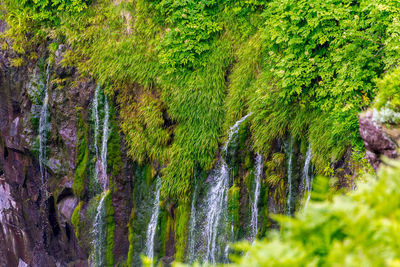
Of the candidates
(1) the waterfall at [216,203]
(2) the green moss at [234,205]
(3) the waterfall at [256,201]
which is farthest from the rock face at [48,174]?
(3) the waterfall at [256,201]

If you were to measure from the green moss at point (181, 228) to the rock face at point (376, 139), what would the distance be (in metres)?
4.70

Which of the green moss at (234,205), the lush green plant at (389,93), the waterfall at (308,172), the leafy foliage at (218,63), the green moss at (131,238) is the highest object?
the leafy foliage at (218,63)

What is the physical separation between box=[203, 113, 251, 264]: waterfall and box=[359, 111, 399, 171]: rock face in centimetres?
337

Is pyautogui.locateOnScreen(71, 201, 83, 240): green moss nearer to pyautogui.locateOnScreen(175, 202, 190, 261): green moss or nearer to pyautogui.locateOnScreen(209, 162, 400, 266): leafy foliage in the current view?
pyautogui.locateOnScreen(175, 202, 190, 261): green moss

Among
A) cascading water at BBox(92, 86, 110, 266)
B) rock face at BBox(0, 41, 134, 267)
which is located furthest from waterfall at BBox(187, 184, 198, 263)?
cascading water at BBox(92, 86, 110, 266)

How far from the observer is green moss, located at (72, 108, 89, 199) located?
10.2 m

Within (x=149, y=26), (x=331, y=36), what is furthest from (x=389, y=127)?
(x=149, y=26)

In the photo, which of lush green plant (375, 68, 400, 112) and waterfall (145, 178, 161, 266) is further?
waterfall (145, 178, 161, 266)

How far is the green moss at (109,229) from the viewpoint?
32.6 ft

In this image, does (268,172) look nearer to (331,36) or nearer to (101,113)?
(331,36)

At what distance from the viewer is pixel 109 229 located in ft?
33.0

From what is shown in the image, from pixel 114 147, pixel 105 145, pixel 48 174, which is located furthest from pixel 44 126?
pixel 114 147

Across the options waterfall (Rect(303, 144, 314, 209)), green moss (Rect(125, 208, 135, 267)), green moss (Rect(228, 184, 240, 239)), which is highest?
waterfall (Rect(303, 144, 314, 209))

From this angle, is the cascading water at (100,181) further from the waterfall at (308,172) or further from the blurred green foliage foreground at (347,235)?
the blurred green foliage foreground at (347,235)
